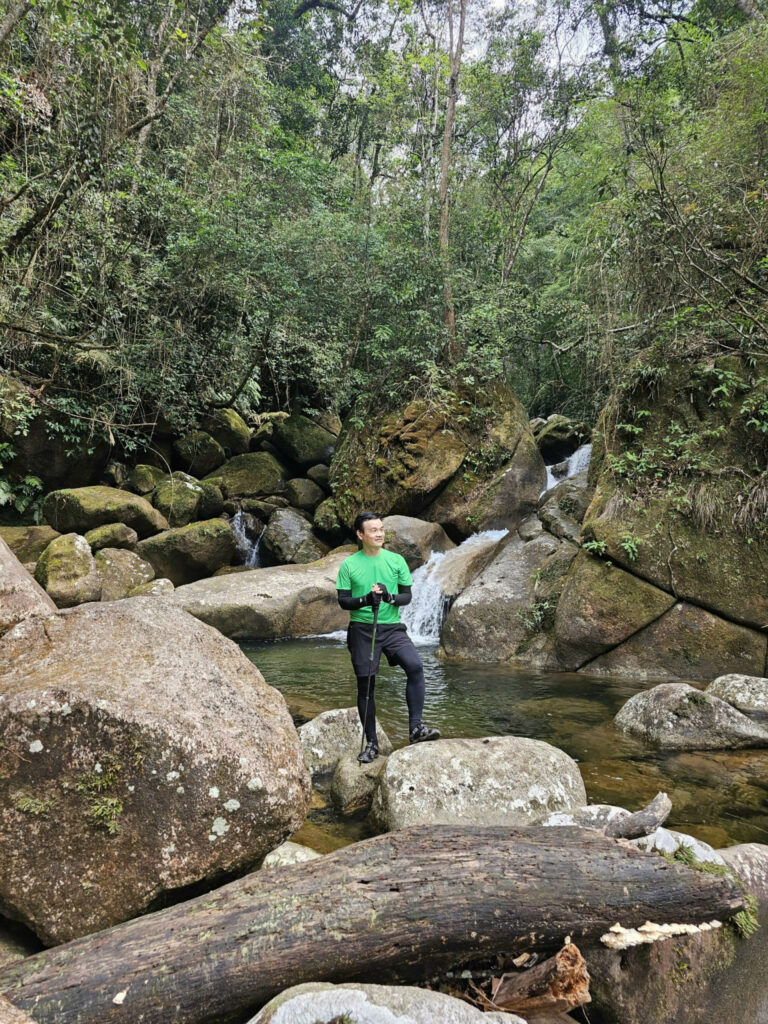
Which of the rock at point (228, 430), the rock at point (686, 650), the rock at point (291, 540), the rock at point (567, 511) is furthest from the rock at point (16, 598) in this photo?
the rock at point (228, 430)

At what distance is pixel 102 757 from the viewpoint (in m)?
2.63

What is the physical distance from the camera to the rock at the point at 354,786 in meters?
4.24

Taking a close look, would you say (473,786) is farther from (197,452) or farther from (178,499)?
(197,452)

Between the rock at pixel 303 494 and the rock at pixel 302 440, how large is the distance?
1.05 m

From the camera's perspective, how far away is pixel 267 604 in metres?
10.4

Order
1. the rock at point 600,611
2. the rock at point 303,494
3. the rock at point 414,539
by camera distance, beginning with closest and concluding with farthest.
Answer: the rock at point 600,611 → the rock at point 414,539 → the rock at point 303,494

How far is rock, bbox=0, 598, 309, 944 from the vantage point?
8.32ft

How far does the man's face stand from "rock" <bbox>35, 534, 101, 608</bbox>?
→ 715 cm

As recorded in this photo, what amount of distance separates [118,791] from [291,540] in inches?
449

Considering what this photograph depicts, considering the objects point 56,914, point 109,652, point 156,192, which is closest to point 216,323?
point 156,192

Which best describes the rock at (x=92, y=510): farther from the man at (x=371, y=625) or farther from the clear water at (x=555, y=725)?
the man at (x=371, y=625)

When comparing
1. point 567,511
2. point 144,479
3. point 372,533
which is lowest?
point 144,479

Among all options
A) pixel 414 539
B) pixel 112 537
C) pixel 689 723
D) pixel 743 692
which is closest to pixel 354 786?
pixel 689 723

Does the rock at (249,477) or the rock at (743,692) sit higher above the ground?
the rock at (249,477)
